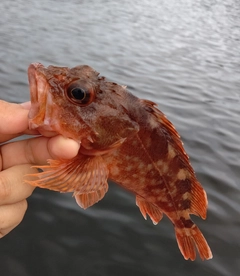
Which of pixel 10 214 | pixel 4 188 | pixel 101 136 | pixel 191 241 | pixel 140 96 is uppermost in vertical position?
pixel 101 136

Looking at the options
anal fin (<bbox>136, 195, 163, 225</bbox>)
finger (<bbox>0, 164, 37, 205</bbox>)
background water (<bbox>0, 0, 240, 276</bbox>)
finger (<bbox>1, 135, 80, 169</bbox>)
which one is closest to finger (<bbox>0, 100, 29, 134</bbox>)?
finger (<bbox>1, 135, 80, 169</bbox>)

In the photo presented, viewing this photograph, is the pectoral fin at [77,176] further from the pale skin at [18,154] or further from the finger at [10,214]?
the finger at [10,214]

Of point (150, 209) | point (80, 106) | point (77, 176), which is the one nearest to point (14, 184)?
point (77, 176)

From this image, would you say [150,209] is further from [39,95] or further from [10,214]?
[39,95]

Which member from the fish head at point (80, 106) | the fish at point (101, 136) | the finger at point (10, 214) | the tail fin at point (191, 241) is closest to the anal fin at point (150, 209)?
the fish at point (101, 136)

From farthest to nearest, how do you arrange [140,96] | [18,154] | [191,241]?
[140,96] → [191,241] → [18,154]

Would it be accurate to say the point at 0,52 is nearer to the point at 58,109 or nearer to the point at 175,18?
the point at 58,109
